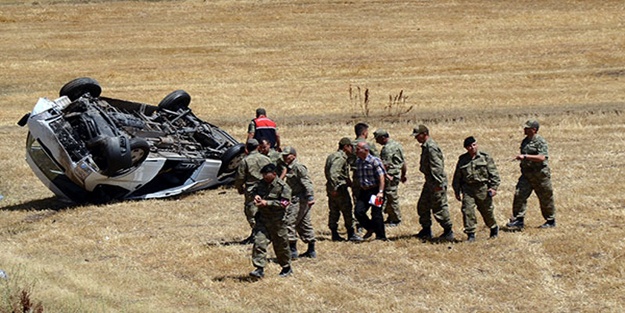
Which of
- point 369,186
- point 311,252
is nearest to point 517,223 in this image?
point 369,186

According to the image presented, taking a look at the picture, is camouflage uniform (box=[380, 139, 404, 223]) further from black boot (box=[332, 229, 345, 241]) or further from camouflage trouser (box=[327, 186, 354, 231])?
black boot (box=[332, 229, 345, 241])

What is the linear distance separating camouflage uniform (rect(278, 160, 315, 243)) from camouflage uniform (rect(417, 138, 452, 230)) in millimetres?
1954

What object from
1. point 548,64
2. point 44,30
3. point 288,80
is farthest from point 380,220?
point 44,30

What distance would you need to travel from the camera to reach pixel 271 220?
44.2 ft

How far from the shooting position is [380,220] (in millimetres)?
15773

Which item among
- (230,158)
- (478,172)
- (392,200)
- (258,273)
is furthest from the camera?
(230,158)

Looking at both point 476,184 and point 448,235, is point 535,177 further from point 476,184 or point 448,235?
point 448,235

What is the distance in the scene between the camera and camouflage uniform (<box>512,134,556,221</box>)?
16172 millimetres

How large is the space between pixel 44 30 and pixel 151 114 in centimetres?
2510

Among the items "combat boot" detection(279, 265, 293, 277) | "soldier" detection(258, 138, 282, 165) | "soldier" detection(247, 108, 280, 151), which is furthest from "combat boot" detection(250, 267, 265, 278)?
"soldier" detection(247, 108, 280, 151)

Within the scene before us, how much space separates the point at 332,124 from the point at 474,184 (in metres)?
14.0

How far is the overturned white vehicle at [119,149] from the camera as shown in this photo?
60.4 ft

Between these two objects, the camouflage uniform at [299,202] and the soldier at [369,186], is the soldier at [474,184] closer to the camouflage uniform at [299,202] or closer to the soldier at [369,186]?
the soldier at [369,186]

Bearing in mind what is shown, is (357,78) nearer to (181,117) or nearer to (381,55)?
(381,55)
